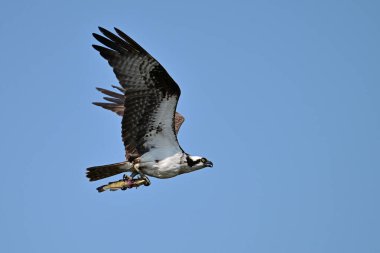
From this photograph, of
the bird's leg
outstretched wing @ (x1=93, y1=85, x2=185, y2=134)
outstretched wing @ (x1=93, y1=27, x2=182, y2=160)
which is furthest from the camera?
outstretched wing @ (x1=93, y1=85, x2=185, y2=134)

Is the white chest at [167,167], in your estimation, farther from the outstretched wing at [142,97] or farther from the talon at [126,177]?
the talon at [126,177]

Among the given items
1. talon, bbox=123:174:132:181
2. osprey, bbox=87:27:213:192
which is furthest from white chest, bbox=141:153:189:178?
talon, bbox=123:174:132:181

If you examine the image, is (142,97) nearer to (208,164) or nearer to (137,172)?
(137,172)

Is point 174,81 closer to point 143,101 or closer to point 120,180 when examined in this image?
point 143,101

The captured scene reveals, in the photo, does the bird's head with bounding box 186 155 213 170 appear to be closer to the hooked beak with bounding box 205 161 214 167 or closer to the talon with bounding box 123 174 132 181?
the hooked beak with bounding box 205 161 214 167

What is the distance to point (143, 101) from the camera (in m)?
10.8

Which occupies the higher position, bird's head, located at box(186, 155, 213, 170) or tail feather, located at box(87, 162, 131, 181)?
bird's head, located at box(186, 155, 213, 170)

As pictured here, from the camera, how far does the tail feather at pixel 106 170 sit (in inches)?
433

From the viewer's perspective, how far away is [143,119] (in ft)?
35.9

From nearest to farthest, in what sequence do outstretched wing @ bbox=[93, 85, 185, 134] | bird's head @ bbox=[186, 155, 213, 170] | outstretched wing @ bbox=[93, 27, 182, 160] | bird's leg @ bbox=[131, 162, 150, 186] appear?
outstretched wing @ bbox=[93, 27, 182, 160] → bird's head @ bbox=[186, 155, 213, 170] → bird's leg @ bbox=[131, 162, 150, 186] → outstretched wing @ bbox=[93, 85, 185, 134]

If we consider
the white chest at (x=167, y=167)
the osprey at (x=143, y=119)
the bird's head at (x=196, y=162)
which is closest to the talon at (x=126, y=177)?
the osprey at (x=143, y=119)

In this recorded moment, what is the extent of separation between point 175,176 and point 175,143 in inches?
22.7

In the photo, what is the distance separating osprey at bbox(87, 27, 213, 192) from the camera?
34.5 ft

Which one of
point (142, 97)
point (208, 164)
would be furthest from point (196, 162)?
point (142, 97)
